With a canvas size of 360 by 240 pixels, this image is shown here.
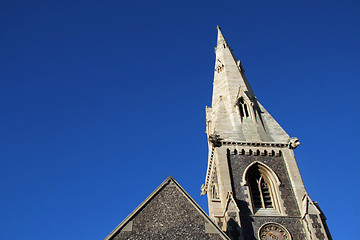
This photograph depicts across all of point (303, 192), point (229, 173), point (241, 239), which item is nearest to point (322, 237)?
point (303, 192)

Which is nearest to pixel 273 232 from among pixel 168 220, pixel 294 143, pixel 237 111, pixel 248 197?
pixel 248 197

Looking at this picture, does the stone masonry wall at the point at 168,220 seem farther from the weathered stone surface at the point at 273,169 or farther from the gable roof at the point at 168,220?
the weathered stone surface at the point at 273,169

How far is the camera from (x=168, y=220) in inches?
486

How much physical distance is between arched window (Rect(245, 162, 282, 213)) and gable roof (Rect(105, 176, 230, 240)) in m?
5.52

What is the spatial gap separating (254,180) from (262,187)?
1.81 ft

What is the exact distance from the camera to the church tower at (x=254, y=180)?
53.2ft

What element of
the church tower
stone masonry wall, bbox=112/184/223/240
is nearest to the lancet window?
the church tower

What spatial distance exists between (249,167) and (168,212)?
7.35 metres

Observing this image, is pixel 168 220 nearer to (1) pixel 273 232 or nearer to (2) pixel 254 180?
(1) pixel 273 232

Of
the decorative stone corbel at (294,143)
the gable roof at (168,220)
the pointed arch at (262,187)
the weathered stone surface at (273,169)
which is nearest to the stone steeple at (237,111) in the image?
the decorative stone corbel at (294,143)

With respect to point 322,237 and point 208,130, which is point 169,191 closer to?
point 322,237

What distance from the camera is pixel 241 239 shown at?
1526cm

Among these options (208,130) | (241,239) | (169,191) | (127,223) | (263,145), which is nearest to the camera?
(127,223)

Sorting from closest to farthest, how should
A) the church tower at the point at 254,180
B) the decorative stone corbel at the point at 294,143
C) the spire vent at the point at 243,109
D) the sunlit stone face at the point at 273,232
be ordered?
the sunlit stone face at the point at 273,232, the church tower at the point at 254,180, the decorative stone corbel at the point at 294,143, the spire vent at the point at 243,109
